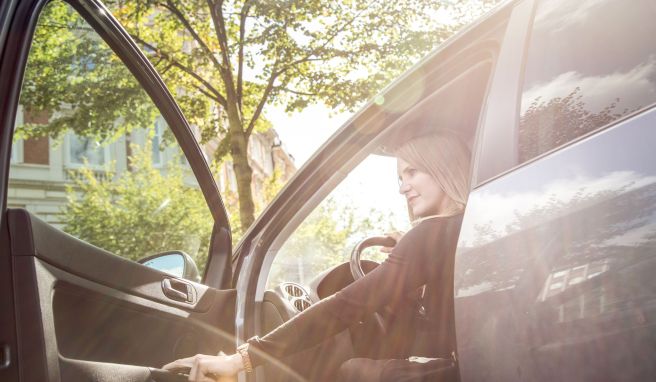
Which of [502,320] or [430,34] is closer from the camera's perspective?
[502,320]

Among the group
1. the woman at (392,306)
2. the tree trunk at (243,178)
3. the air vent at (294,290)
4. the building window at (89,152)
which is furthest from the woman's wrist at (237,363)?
the tree trunk at (243,178)

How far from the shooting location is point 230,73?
11.5 m

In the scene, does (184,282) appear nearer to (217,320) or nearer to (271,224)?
(217,320)

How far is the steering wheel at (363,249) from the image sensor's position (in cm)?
252

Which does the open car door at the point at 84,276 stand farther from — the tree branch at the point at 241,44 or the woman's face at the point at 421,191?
the tree branch at the point at 241,44

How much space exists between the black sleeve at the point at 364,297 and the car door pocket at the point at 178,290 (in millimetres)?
331

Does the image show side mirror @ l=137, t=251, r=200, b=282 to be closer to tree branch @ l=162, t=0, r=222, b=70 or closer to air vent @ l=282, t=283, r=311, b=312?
air vent @ l=282, t=283, r=311, b=312

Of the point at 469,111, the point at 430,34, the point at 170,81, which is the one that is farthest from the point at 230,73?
the point at 469,111

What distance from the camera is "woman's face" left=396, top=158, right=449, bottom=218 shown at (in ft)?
8.91

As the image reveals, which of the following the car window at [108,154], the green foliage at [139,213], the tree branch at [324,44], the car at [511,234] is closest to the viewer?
the car at [511,234]

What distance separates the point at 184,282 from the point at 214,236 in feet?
1.02

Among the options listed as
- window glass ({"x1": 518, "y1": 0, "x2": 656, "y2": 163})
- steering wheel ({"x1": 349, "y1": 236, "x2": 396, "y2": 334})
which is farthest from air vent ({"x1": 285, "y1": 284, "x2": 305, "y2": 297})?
window glass ({"x1": 518, "y1": 0, "x2": 656, "y2": 163})

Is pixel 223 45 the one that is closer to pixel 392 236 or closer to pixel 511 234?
pixel 392 236

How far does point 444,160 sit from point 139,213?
4211 mm
